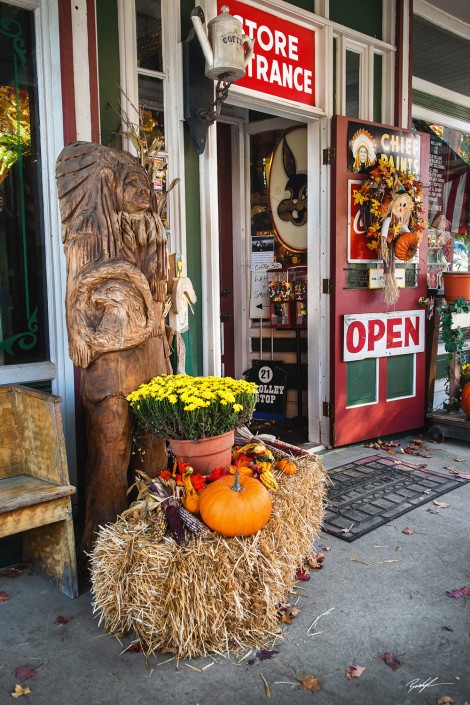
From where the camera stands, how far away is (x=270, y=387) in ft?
20.7

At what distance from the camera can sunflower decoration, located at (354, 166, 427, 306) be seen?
5.11m

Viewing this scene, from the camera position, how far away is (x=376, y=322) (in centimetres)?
539

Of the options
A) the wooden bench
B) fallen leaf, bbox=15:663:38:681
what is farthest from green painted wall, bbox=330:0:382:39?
fallen leaf, bbox=15:663:38:681

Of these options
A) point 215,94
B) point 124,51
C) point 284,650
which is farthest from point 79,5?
point 284,650

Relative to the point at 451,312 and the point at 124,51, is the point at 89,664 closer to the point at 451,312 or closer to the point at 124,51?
the point at 124,51

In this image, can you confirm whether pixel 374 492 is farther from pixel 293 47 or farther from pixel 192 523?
pixel 293 47

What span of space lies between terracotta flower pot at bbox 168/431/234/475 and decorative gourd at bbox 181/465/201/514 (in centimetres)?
9

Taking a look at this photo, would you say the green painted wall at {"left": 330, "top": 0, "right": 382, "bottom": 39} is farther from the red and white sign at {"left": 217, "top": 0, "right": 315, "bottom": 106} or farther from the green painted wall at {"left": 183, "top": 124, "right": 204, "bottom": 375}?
the green painted wall at {"left": 183, "top": 124, "right": 204, "bottom": 375}

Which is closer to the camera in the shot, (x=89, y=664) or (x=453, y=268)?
(x=89, y=664)

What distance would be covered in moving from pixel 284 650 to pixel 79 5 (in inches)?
140

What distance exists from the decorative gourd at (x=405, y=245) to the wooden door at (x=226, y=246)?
6.29ft

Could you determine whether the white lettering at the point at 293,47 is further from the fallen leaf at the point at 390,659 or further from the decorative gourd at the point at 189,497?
the fallen leaf at the point at 390,659

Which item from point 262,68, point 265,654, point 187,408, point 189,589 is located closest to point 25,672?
point 189,589

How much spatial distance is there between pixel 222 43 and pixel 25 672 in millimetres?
3470
